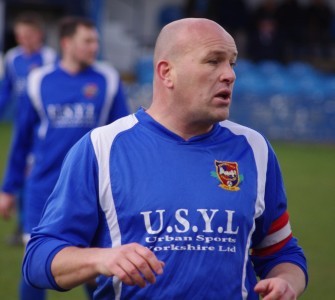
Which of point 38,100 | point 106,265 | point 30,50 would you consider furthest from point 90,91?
point 30,50

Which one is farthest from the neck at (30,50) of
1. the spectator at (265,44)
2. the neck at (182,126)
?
the spectator at (265,44)

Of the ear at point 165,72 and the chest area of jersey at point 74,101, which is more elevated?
the ear at point 165,72

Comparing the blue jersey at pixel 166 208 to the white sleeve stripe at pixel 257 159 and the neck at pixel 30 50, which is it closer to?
the white sleeve stripe at pixel 257 159

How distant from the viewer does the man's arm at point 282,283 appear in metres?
4.02

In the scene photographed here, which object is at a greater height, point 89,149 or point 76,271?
point 89,149

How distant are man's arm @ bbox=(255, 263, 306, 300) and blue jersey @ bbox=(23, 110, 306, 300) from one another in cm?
8

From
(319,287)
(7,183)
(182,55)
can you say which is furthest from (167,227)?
(319,287)

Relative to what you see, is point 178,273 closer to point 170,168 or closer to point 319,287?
point 170,168

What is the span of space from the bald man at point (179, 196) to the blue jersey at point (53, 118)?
3.46m

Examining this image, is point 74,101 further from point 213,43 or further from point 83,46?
point 213,43

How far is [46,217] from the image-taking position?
429 cm

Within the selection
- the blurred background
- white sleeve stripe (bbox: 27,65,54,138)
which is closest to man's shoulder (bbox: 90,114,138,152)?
white sleeve stripe (bbox: 27,65,54,138)

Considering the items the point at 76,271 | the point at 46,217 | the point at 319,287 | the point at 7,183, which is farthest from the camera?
the point at 319,287

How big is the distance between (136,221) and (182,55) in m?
0.73
